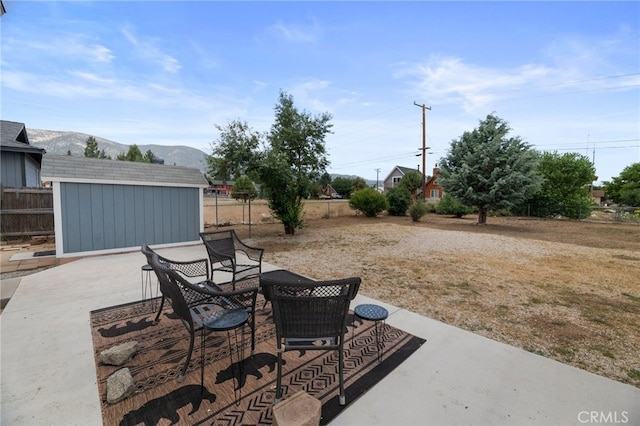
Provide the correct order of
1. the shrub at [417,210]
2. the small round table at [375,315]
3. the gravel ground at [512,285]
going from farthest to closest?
1. the shrub at [417,210]
2. the gravel ground at [512,285]
3. the small round table at [375,315]

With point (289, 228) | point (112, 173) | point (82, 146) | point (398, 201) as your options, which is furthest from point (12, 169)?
point (82, 146)

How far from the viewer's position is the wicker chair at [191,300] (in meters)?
2.01

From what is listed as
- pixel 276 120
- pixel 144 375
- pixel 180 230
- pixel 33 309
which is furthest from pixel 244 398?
pixel 276 120

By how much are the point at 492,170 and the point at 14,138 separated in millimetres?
19838

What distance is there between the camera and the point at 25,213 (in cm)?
810

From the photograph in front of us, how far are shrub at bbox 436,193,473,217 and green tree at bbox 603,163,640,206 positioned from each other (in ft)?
87.7

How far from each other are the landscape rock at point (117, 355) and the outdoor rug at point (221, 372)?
0.05m

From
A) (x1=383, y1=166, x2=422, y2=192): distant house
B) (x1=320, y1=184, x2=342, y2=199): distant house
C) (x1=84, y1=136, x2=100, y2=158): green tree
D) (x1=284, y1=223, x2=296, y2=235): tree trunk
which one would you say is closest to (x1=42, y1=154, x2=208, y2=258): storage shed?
(x1=284, y1=223, x2=296, y2=235): tree trunk

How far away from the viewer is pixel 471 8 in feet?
22.6

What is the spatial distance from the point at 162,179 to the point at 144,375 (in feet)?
20.9

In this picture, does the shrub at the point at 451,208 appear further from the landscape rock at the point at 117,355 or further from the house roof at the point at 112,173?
the landscape rock at the point at 117,355

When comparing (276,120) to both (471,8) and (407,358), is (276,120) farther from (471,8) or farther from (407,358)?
(407,358)

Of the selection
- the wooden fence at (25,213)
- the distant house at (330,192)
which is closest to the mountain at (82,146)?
the distant house at (330,192)

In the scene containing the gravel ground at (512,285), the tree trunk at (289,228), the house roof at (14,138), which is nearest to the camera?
the gravel ground at (512,285)
